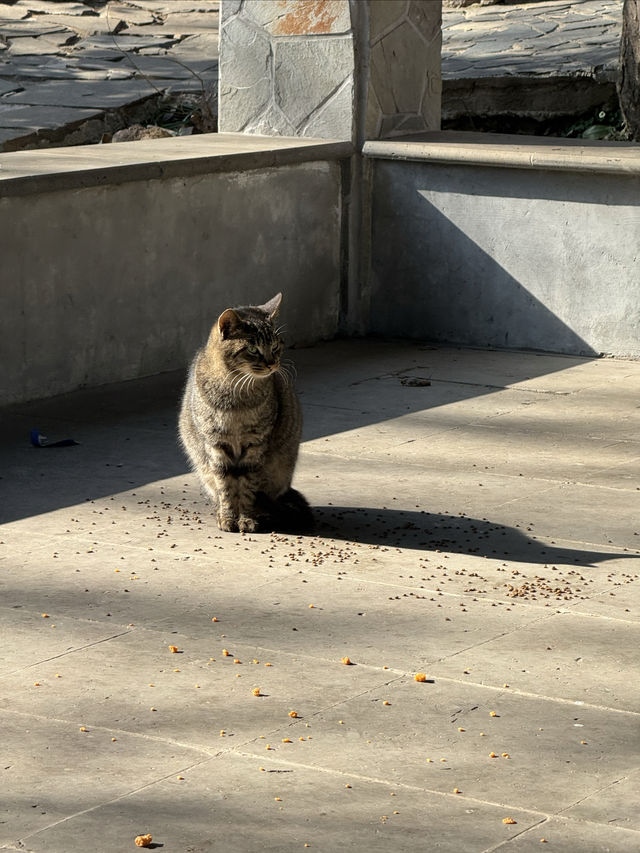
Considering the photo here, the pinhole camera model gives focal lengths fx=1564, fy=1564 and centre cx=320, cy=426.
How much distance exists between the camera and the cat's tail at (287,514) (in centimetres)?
689

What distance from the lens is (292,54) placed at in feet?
36.2

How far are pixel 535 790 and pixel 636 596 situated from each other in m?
1.88

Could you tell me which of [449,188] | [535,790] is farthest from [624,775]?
[449,188]

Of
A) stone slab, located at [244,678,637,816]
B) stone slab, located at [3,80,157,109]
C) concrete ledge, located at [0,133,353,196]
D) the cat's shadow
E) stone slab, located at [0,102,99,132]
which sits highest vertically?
concrete ledge, located at [0,133,353,196]

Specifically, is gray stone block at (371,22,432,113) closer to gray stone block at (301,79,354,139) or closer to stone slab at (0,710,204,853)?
gray stone block at (301,79,354,139)

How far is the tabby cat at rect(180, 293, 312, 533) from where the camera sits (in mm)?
6641

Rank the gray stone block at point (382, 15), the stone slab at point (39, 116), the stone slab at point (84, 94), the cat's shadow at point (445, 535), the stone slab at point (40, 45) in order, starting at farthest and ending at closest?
the stone slab at point (40, 45) < the stone slab at point (84, 94) < the stone slab at point (39, 116) < the gray stone block at point (382, 15) < the cat's shadow at point (445, 535)

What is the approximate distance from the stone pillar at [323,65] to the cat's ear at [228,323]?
4.78 metres

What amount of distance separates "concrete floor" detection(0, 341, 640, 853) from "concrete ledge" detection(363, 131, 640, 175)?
195cm

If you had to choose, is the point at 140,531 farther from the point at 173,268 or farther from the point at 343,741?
the point at 173,268

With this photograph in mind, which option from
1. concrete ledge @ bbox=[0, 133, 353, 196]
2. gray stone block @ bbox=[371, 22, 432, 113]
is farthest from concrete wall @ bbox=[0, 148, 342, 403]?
gray stone block @ bbox=[371, 22, 432, 113]

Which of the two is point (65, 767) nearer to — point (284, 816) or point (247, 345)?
point (284, 816)

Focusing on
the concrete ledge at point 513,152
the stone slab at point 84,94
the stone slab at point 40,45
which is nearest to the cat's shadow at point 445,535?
the concrete ledge at point 513,152

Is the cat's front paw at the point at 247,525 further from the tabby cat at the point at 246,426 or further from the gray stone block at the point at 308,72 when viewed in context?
the gray stone block at the point at 308,72
